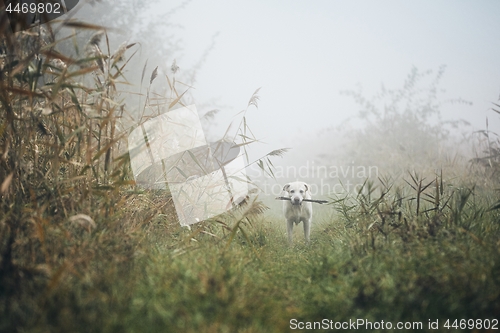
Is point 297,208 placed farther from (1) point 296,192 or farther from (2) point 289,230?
(2) point 289,230

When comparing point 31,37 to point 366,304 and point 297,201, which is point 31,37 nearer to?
point 366,304

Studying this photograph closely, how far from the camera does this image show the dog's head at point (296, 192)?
4664mm

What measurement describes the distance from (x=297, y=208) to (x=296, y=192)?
246 mm

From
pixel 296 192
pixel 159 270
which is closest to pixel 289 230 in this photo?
pixel 296 192

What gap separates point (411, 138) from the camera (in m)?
11.2

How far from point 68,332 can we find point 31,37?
84.4 inches

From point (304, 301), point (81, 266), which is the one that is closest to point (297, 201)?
point (304, 301)

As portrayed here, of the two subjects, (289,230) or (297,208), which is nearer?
(289,230)

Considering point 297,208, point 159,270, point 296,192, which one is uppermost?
point 296,192

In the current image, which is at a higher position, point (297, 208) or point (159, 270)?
point (297, 208)

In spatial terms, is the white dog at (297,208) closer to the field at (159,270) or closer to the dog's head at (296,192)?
the dog's head at (296,192)

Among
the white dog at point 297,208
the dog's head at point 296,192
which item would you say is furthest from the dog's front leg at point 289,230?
the dog's head at point 296,192

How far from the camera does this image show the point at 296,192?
4.90 metres

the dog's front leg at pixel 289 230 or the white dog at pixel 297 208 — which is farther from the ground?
the white dog at pixel 297 208
